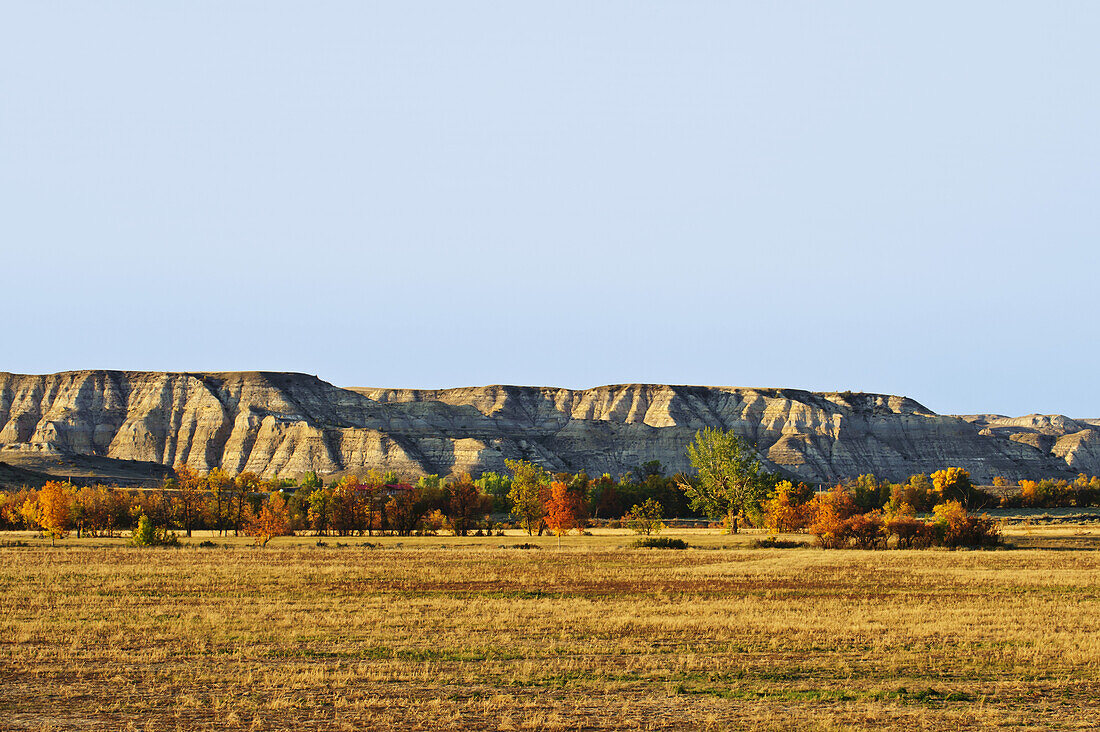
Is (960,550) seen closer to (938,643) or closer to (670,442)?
(938,643)

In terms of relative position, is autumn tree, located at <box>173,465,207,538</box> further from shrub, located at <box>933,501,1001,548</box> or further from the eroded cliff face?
the eroded cliff face

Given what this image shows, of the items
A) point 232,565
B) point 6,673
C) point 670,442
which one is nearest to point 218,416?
point 670,442

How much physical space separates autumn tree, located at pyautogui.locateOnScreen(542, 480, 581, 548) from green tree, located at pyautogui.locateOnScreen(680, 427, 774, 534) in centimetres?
1244

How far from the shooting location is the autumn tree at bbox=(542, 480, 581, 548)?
8119 cm

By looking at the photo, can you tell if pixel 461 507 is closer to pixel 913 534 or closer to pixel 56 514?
pixel 56 514

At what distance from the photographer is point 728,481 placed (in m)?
91.6

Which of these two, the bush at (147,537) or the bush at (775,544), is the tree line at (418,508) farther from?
the bush at (775,544)

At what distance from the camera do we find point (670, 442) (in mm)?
185625

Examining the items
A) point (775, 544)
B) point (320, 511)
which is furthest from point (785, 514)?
point (320, 511)

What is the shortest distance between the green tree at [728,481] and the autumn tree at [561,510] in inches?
490

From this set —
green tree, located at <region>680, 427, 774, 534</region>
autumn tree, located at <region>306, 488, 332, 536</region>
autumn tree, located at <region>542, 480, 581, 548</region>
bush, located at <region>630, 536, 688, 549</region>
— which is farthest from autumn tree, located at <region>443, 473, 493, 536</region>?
bush, located at <region>630, 536, 688, 549</region>

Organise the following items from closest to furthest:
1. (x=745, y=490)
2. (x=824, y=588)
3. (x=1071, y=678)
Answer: (x=1071, y=678)
(x=824, y=588)
(x=745, y=490)

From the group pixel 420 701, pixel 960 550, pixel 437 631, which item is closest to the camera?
pixel 420 701

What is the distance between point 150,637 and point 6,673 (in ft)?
15.9
